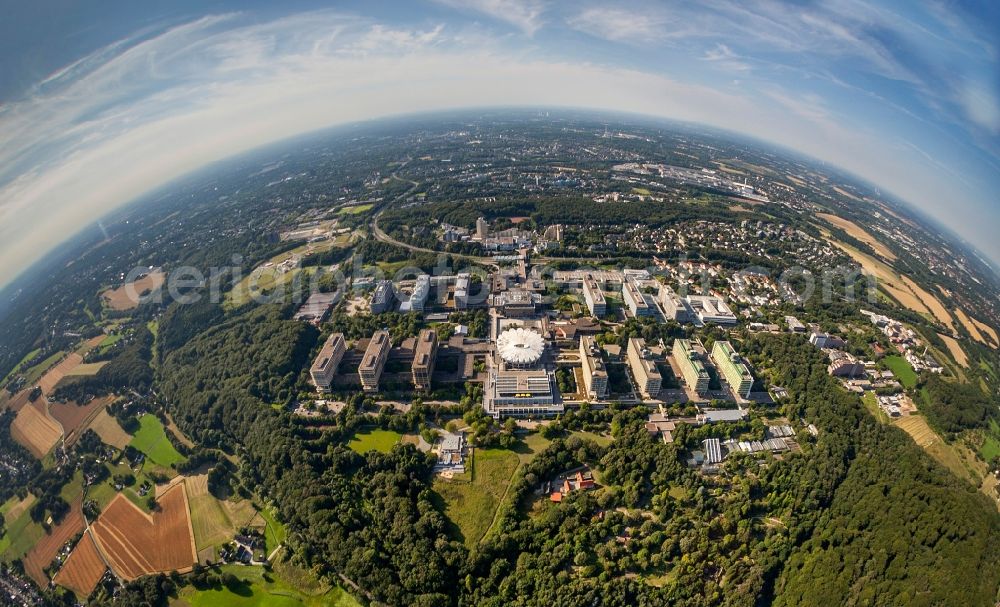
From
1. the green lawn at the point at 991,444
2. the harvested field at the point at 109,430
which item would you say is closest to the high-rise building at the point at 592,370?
the green lawn at the point at 991,444

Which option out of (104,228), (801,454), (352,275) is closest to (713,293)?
(801,454)

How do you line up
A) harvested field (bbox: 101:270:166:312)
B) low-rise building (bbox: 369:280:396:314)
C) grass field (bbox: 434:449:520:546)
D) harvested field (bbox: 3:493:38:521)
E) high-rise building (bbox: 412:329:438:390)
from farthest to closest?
1. harvested field (bbox: 101:270:166:312)
2. low-rise building (bbox: 369:280:396:314)
3. high-rise building (bbox: 412:329:438:390)
4. harvested field (bbox: 3:493:38:521)
5. grass field (bbox: 434:449:520:546)

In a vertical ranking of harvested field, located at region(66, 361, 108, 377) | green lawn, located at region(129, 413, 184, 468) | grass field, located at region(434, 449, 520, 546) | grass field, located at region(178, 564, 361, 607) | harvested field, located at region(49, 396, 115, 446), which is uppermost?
harvested field, located at region(66, 361, 108, 377)

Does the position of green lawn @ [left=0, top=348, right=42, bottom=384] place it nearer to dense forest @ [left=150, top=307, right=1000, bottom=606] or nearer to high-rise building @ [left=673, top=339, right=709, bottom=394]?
dense forest @ [left=150, top=307, right=1000, bottom=606]

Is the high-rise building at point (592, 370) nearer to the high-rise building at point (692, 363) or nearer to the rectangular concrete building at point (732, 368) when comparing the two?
the high-rise building at point (692, 363)

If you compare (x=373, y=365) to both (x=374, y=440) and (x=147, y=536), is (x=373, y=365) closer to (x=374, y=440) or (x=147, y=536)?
(x=374, y=440)

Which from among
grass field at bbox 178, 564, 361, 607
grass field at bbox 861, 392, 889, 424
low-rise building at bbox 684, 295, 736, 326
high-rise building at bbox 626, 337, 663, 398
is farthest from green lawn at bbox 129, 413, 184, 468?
grass field at bbox 861, 392, 889, 424

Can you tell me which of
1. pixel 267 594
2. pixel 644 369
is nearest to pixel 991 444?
pixel 644 369
